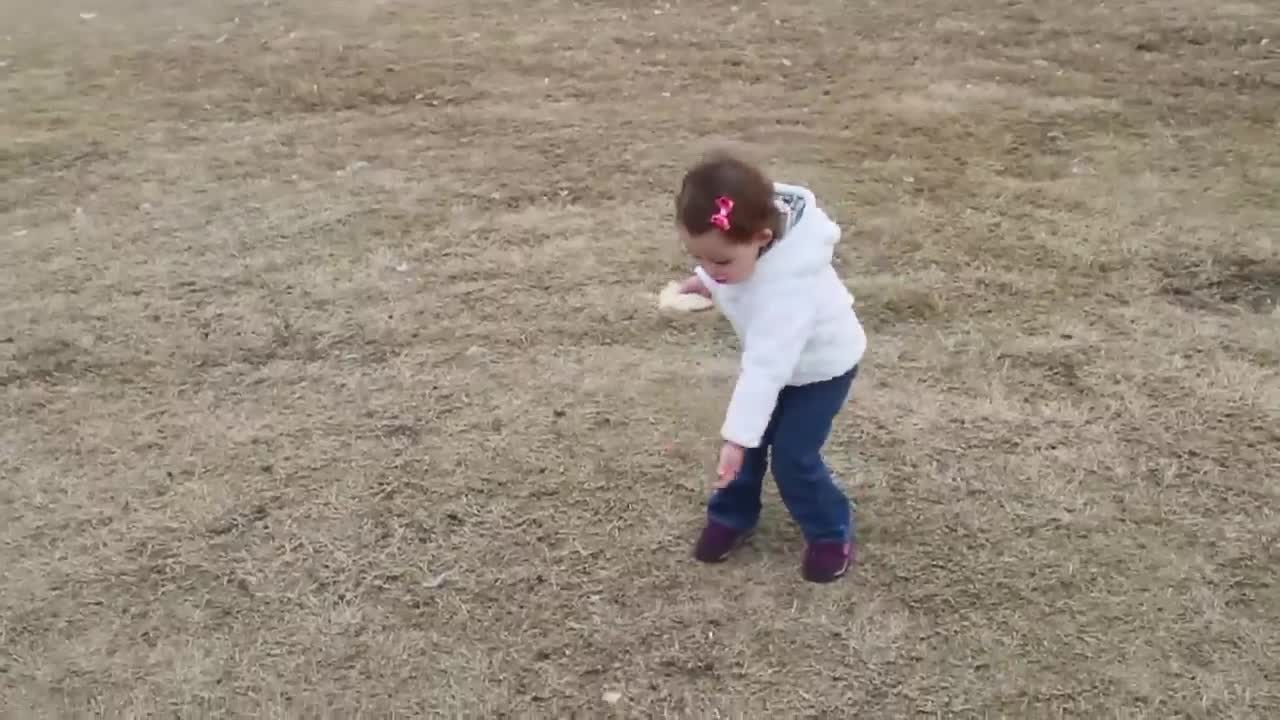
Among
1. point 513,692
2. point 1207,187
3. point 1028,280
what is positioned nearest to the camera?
point 513,692

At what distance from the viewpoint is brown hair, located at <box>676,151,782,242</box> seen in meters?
1.39

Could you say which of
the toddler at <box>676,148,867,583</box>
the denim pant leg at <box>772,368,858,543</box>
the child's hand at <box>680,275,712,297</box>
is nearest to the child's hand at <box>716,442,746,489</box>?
the toddler at <box>676,148,867,583</box>

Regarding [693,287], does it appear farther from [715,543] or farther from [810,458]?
[715,543]

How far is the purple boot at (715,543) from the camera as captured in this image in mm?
1774

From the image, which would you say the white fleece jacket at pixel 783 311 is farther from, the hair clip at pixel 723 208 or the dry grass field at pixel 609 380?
the dry grass field at pixel 609 380

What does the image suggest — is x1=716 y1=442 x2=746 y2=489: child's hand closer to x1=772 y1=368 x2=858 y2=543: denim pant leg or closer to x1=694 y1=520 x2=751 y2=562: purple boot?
x1=772 y1=368 x2=858 y2=543: denim pant leg

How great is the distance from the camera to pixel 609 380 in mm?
2156

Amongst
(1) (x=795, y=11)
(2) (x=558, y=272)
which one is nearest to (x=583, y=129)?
(2) (x=558, y=272)

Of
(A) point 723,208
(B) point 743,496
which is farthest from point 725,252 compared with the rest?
(B) point 743,496

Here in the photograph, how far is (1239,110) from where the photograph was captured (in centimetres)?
303

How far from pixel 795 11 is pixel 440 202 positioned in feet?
5.09

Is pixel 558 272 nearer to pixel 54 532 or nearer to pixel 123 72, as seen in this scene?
pixel 54 532

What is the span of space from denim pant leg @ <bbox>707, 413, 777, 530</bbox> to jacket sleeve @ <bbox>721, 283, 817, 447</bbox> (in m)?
0.25

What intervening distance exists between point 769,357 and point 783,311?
0.06 metres
